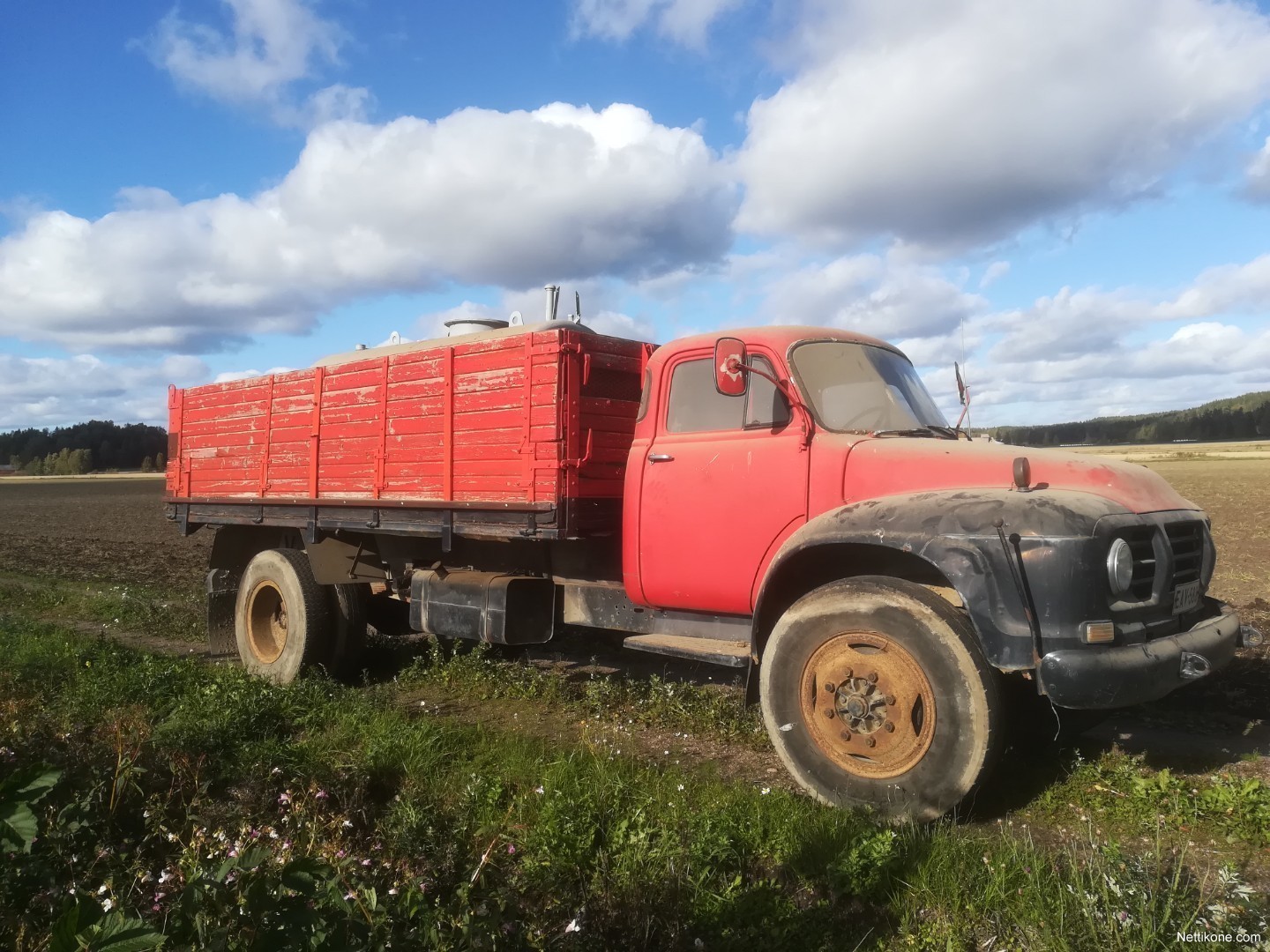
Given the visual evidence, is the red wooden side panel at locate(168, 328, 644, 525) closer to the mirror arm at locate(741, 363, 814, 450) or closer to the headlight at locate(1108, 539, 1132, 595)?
the mirror arm at locate(741, 363, 814, 450)

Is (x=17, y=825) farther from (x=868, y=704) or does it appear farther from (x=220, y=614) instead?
(x=220, y=614)

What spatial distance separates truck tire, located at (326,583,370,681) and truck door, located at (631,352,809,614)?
3.04 m

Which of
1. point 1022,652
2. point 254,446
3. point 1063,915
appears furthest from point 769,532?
point 254,446

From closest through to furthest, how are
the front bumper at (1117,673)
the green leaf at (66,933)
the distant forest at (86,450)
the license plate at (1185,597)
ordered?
1. the green leaf at (66,933)
2. the front bumper at (1117,673)
3. the license plate at (1185,597)
4. the distant forest at (86,450)

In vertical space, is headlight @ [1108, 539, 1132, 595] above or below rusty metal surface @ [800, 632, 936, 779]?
above

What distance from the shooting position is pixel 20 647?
24.3 feet

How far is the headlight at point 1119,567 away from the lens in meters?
3.70

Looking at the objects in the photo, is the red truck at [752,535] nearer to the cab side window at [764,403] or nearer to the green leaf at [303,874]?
the cab side window at [764,403]

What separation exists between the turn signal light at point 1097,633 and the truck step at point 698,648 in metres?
1.65

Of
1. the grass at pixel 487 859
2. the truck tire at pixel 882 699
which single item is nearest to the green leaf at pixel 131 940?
the grass at pixel 487 859

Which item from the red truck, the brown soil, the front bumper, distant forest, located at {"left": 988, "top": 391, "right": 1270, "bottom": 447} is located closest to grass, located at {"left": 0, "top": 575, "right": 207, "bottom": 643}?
the brown soil

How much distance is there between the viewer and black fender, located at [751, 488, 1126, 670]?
3.63 m

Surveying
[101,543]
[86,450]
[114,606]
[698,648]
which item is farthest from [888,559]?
[86,450]

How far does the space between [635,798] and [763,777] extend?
0.89m
